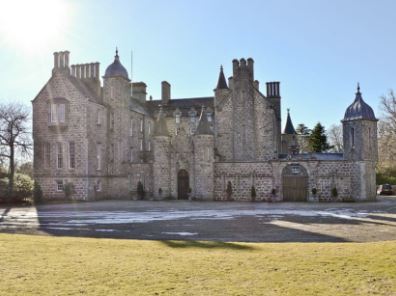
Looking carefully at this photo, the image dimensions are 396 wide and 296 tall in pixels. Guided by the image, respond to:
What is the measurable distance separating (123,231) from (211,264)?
7.94 metres

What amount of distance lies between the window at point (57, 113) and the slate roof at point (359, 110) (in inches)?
981

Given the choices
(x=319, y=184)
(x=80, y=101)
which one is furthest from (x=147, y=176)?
(x=319, y=184)

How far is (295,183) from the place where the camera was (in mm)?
35094

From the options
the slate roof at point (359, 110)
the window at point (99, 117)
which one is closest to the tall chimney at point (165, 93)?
the window at point (99, 117)

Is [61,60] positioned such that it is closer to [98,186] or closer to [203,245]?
[98,186]

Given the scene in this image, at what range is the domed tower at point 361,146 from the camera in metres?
34.0

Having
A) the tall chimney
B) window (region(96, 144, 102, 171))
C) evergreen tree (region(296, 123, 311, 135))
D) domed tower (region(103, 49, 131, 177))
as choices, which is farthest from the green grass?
evergreen tree (region(296, 123, 311, 135))

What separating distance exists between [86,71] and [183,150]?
1294 centimetres

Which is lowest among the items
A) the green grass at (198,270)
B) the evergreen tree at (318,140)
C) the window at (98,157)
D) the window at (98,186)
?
the green grass at (198,270)

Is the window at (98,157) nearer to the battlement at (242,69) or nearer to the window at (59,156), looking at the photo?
the window at (59,156)

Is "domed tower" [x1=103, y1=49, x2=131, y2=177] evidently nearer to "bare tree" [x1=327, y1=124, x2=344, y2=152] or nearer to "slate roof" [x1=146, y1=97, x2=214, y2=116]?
"slate roof" [x1=146, y1=97, x2=214, y2=116]

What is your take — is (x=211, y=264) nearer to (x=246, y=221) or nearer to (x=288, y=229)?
(x=288, y=229)

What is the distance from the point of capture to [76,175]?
3759cm

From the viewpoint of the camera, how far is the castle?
35031 mm
